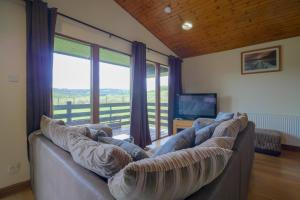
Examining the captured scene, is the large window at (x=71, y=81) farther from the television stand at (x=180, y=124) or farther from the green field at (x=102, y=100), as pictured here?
the television stand at (x=180, y=124)

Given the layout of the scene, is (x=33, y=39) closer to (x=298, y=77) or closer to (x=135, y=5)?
(x=135, y=5)

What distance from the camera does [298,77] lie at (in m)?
3.58

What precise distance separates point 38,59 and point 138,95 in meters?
1.92

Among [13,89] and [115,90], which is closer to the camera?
[13,89]

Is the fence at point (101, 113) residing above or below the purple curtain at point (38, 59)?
below

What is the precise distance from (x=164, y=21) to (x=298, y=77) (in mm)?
3080

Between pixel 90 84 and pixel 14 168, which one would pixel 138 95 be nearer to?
pixel 90 84

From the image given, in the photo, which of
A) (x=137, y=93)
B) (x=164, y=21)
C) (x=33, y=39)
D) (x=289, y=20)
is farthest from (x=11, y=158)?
(x=289, y=20)

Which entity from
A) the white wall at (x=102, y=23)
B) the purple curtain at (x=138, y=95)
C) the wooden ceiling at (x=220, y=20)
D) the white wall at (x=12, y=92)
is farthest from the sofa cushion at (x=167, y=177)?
the wooden ceiling at (x=220, y=20)

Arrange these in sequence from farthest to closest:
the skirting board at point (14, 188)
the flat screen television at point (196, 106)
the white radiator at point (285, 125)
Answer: the flat screen television at point (196, 106) < the white radiator at point (285, 125) < the skirting board at point (14, 188)

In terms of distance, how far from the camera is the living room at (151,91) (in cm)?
107

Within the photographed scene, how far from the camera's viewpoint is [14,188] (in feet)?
6.98

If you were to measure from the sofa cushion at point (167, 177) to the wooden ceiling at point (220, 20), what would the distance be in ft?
10.5

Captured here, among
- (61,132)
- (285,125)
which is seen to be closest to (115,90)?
(61,132)
